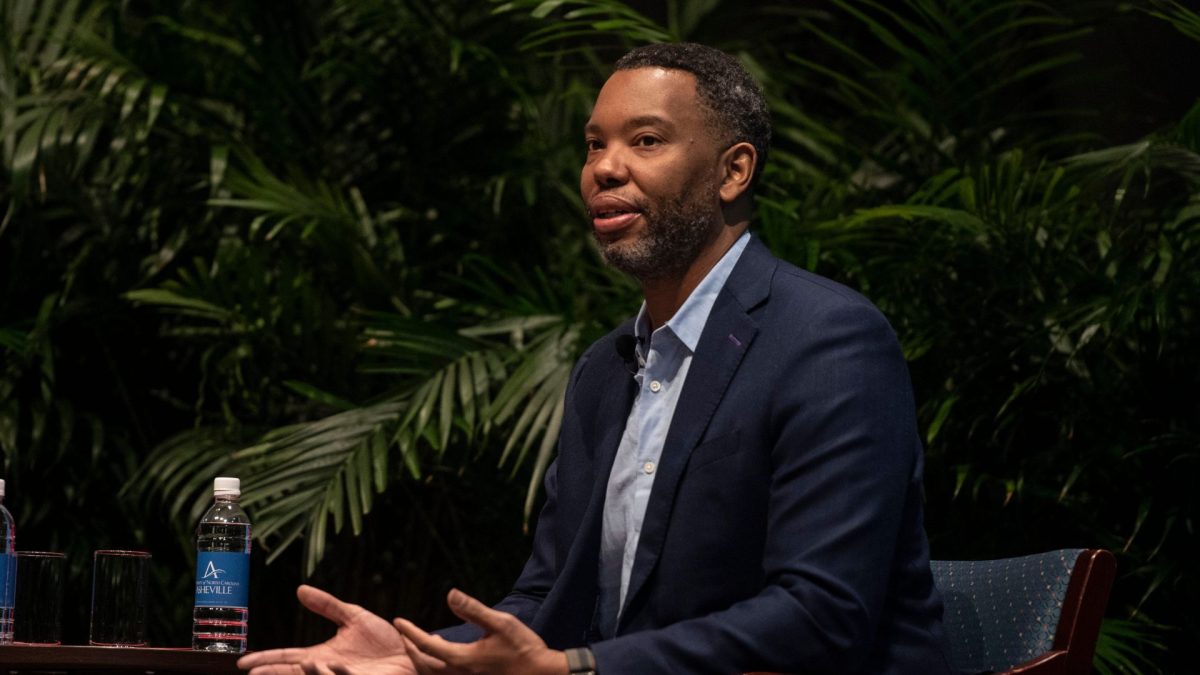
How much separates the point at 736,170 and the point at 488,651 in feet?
2.47

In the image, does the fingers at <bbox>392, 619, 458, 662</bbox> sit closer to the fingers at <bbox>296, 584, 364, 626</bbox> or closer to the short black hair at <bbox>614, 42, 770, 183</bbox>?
the fingers at <bbox>296, 584, 364, 626</bbox>

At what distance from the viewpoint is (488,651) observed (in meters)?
1.44

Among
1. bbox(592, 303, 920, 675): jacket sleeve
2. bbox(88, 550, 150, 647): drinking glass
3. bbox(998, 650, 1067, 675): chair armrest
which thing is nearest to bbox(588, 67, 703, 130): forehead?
bbox(592, 303, 920, 675): jacket sleeve

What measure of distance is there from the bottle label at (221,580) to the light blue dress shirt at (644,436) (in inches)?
18.2

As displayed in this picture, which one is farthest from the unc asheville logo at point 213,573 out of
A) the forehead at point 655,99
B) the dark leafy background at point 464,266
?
the dark leafy background at point 464,266

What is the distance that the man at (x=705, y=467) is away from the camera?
1.52m

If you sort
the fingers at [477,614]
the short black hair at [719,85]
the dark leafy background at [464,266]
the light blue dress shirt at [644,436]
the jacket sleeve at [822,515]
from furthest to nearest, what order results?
the dark leafy background at [464,266] < the short black hair at [719,85] < the light blue dress shirt at [644,436] < the jacket sleeve at [822,515] < the fingers at [477,614]

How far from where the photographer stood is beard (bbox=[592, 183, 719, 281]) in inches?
73.3

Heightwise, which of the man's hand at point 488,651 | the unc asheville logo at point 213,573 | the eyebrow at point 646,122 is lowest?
the unc asheville logo at point 213,573

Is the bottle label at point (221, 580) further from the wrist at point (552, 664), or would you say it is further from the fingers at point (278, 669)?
the wrist at point (552, 664)

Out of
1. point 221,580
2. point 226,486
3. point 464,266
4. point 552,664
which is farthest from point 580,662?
point 464,266

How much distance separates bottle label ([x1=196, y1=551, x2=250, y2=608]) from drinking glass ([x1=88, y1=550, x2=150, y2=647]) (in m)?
0.16

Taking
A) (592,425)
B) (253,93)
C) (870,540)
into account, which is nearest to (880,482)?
(870,540)

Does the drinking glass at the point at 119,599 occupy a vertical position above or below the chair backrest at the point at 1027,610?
below
